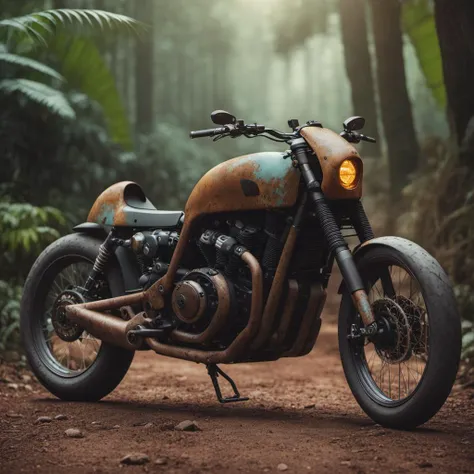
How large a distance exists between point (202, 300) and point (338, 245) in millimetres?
925

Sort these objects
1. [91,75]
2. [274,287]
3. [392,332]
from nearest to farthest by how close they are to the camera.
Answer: [392,332] < [274,287] < [91,75]

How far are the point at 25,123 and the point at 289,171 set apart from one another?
20.5ft

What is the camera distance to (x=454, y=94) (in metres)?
8.01

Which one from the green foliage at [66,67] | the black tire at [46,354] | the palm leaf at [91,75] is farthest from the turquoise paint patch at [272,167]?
the palm leaf at [91,75]

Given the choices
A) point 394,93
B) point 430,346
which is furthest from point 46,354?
point 394,93

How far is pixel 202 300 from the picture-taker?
4.71 m

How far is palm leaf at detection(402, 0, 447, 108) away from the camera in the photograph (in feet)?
42.3

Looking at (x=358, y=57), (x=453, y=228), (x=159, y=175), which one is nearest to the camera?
(x=453, y=228)

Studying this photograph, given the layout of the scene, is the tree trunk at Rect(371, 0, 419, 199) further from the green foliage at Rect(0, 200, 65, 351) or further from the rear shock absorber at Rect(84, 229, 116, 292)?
the rear shock absorber at Rect(84, 229, 116, 292)

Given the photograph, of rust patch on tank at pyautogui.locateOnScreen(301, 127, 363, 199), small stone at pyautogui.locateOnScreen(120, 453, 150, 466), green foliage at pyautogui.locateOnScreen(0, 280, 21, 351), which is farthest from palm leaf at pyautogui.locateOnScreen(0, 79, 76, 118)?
small stone at pyautogui.locateOnScreen(120, 453, 150, 466)

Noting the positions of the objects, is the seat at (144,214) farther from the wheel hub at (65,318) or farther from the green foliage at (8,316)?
the green foliage at (8,316)

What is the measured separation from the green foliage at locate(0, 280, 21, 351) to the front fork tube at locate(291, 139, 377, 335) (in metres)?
3.70

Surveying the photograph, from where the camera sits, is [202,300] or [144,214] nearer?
[202,300]

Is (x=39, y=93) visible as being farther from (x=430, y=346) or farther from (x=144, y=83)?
(x=144, y=83)
